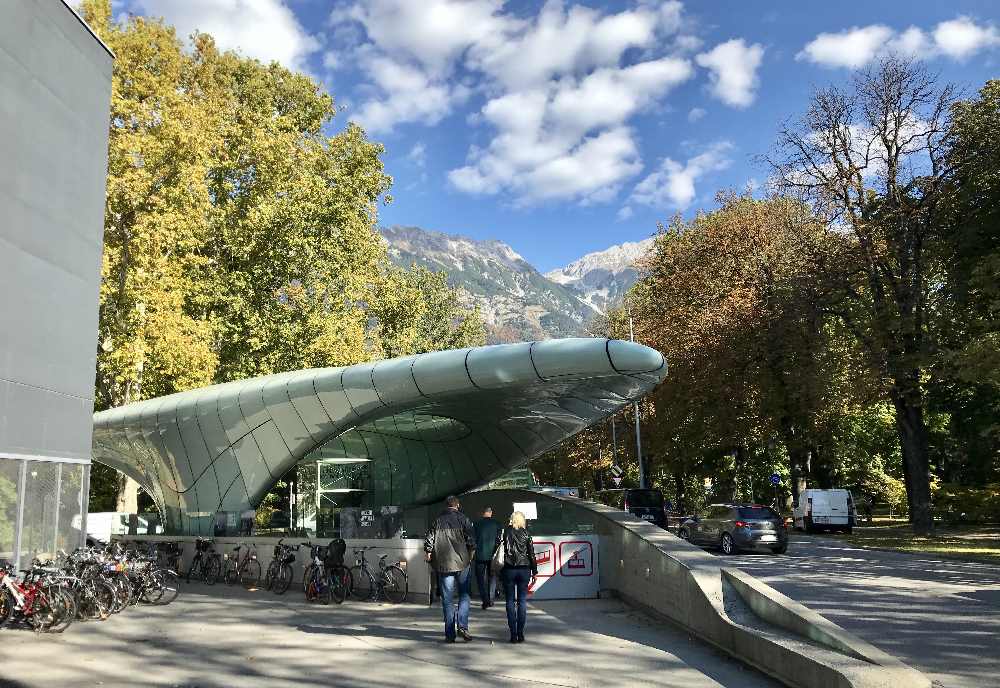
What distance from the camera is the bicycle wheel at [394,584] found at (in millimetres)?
13977

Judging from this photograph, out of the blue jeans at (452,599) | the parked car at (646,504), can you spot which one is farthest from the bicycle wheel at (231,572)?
the parked car at (646,504)

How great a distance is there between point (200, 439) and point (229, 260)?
38.0ft

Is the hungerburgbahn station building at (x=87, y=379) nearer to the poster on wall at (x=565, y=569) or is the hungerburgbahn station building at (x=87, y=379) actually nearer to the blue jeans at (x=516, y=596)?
the poster on wall at (x=565, y=569)

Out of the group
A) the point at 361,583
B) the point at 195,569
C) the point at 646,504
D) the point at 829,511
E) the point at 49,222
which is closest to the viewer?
the point at 49,222

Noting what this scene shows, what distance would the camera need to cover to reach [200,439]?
2131 cm

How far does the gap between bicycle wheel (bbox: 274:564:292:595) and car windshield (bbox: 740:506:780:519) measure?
1344cm

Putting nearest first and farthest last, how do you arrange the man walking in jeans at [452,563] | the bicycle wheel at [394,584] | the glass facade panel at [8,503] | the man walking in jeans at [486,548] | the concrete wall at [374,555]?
the man walking in jeans at [452,563]
the glass facade panel at [8,503]
the man walking in jeans at [486,548]
the concrete wall at [374,555]
the bicycle wheel at [394,584]

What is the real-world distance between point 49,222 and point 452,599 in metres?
9.09

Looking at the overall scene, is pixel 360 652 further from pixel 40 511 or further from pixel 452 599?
pixel 40 511

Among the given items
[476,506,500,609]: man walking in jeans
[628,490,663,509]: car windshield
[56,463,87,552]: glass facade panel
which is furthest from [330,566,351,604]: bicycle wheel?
[628,490,663,509]: car windshield

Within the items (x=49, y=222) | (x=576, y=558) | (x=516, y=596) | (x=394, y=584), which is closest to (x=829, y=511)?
(x=576, y=558)

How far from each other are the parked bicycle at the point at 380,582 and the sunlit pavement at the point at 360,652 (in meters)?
1.04

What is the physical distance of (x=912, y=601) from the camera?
12891mm

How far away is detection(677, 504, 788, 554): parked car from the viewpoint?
77.7 feet
